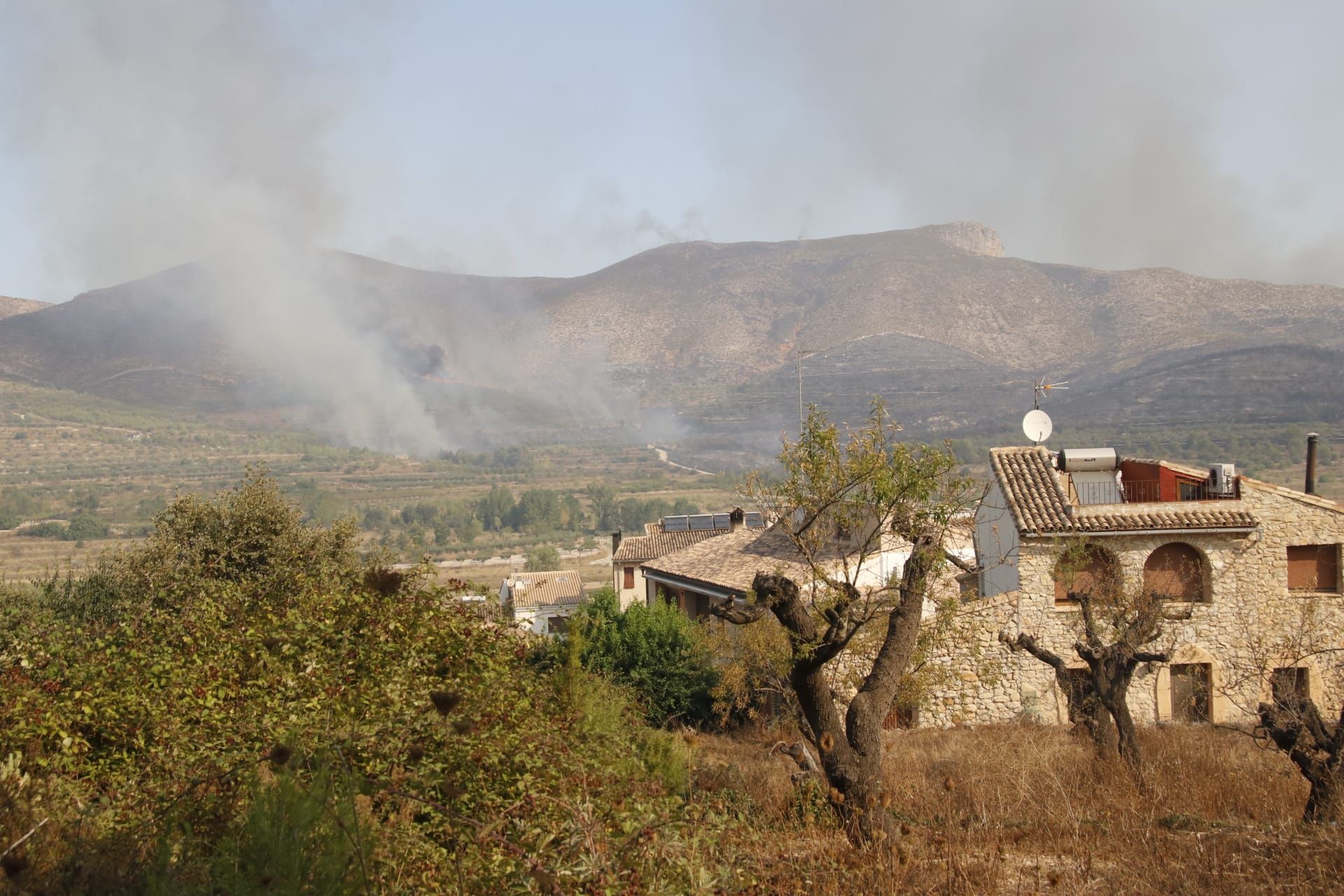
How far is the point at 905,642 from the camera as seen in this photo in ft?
31.7

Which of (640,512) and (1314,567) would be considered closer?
(1314,567)

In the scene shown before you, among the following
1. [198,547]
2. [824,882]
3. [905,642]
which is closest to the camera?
[824,882]

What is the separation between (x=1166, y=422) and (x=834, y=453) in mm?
111650

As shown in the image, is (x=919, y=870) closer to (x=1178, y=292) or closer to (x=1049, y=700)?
(x=1049, y=700)

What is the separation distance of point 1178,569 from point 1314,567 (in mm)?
2863

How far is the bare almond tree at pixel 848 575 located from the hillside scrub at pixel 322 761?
1.61 metres

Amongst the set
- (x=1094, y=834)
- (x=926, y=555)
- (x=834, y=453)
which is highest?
(x=834, y=453)

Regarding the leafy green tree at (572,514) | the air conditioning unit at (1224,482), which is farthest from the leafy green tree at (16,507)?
the air conditioning unit at (1224,482)

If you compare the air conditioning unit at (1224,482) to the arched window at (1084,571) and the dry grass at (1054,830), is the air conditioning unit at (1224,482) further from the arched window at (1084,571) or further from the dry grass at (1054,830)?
the dry grass at (1054,830)

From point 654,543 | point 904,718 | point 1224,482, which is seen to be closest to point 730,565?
point 904,718

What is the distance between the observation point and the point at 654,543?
4100cm

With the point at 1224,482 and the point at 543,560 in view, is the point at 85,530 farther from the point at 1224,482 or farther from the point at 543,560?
the point at 1224,482

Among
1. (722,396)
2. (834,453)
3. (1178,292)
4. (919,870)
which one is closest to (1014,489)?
(834,453)

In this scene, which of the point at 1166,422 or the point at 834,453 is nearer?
the point at 834,453
